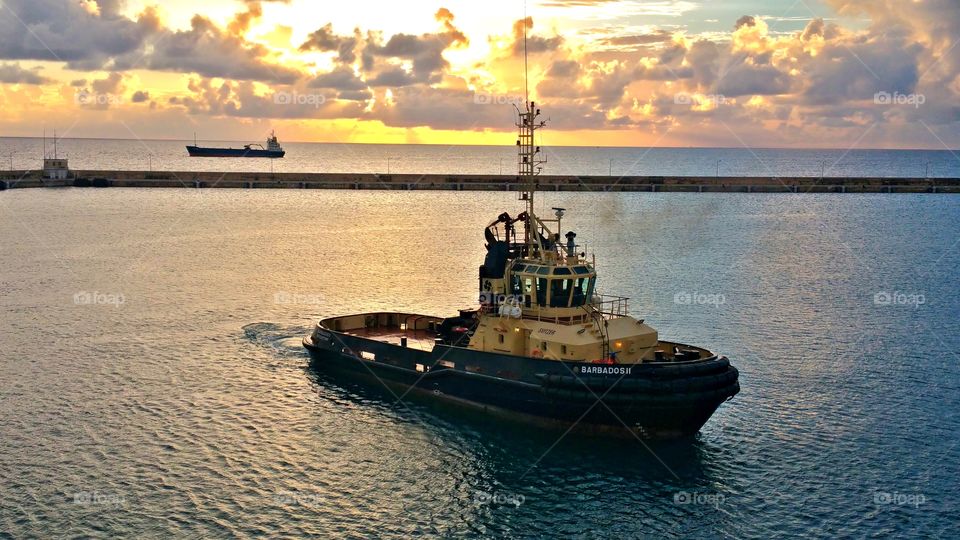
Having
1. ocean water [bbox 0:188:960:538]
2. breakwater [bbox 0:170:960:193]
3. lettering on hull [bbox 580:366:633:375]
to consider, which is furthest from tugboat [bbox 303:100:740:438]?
breakwater [bbox 0:170:960:193]

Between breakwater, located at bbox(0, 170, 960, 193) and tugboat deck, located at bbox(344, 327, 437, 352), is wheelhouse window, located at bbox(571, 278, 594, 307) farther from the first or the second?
breakwater, located at bbox(0, 170, 960, 193)

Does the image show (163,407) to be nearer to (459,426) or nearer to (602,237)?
(459,426)

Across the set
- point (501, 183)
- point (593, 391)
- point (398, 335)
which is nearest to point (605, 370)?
point (593, 391)

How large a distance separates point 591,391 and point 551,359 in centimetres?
172

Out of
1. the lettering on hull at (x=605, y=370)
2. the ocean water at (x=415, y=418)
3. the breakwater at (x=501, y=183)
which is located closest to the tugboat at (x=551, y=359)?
the lettering on hull at (x=605, y=370)

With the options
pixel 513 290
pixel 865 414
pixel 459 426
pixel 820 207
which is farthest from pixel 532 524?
pixel 820 207

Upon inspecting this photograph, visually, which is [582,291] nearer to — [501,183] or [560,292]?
[560,292]

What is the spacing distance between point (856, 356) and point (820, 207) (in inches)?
3674

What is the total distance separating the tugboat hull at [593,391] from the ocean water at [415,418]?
2.21ft

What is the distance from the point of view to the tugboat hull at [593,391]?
26875 mm

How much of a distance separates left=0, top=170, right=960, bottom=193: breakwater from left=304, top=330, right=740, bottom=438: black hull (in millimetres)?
118624

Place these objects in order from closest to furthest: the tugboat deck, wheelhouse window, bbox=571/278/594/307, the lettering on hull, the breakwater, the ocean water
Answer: the ocean water, the lettering on hull, wheelhouse window, bbox=571/278/594/307, the tugboat deck, the breakwater

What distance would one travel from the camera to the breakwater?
482 ft

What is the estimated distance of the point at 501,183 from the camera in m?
Result: 152
